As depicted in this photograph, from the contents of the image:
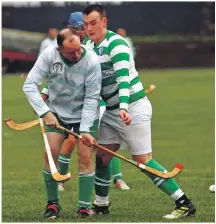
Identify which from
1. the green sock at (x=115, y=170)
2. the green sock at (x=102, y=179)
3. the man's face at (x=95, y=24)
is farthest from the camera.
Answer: the green sock at (x=115, y=170)

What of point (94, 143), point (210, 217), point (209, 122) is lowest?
point (209, 122)

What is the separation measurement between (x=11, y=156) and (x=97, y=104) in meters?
6.20

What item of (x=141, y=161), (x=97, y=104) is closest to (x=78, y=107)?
(x=97, y=104)

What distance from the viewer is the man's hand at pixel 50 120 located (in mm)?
7422

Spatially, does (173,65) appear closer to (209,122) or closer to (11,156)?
(209,122)

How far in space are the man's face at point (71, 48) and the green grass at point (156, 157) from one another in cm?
133

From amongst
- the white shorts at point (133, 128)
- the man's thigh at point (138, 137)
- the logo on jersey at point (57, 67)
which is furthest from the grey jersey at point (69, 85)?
the man's thigh at point (138, 137)

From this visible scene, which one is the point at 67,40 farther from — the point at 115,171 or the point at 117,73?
the point at 115,171

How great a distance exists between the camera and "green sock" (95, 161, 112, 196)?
7.95 metres

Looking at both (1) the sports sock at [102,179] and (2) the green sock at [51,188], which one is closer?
(2) the green sock at [51,188]

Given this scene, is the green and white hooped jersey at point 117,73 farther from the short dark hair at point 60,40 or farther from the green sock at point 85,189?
the green sock at point 85,189

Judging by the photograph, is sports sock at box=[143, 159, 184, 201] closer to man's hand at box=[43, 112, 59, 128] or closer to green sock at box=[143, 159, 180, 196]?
green sock at box=[143, 159, 180, 196]

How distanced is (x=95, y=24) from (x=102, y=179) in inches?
54.3

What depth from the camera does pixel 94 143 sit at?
7.44 m
